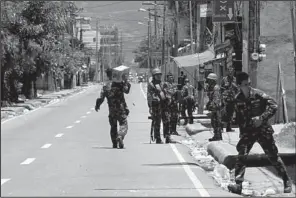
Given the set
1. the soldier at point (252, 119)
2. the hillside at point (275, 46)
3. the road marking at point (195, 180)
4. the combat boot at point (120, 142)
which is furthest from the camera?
the hillside at point (275, 46)

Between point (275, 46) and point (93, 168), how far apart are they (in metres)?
13.4

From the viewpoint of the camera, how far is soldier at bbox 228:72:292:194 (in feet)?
33.1

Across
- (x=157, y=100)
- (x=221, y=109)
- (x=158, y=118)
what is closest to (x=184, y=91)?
(x=221, y=109)

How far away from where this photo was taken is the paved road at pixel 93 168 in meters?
10.0

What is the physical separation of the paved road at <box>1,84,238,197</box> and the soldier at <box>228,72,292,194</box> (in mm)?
733

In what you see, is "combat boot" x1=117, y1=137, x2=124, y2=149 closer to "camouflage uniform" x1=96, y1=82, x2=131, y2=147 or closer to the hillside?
"camouflage uniform" x1=96, y1=82, x2=131, y2=147

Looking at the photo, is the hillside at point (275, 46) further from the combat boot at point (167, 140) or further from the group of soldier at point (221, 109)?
the combat boot at point (167, 140)

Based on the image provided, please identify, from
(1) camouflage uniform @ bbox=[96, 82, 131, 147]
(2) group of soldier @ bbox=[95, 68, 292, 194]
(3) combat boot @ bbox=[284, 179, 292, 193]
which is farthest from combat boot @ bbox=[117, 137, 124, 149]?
(3) combat boot @ bbox=[284, 179, 292, 193]

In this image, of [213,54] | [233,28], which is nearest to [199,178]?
[233,28]

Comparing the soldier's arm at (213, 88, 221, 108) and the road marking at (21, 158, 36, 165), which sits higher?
the soldier's arm at (213, 88, 221, 108)

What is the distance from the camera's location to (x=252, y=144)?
1053cm

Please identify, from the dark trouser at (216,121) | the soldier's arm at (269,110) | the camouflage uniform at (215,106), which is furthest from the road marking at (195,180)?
the dark trouser at (216,121)

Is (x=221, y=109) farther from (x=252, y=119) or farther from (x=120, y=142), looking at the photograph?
(x=252, y=119)

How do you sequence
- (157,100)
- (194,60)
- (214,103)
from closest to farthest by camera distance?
(157,100), (214,103), (194,60)
